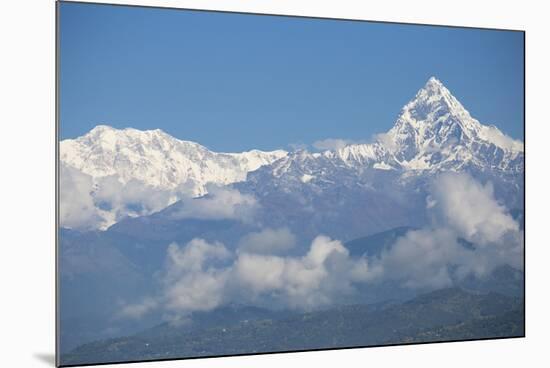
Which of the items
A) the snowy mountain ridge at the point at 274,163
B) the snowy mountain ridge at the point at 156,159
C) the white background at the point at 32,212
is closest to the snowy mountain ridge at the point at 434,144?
the snowy mountain ridge at the point at 274,163

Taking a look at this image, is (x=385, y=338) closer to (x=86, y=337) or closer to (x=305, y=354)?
(x=305, y=354)

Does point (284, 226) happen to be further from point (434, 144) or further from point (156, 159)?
point (434, 144)

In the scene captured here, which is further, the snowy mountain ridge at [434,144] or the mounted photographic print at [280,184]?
the snowy mountain ridge at [434,144]

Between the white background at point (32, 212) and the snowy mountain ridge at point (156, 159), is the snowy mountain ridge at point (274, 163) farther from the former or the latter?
the white background at point (32, 212)

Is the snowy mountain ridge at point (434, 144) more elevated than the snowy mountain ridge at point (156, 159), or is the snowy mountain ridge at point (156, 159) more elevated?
the snowy mountain ridge at point (434, 144)

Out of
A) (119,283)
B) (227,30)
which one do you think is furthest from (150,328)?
(227,30)

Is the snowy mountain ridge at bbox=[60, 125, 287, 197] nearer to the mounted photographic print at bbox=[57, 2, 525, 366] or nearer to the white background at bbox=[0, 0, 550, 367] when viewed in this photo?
the mounted photographic print at bbox=[57, 2, 525, 366]
